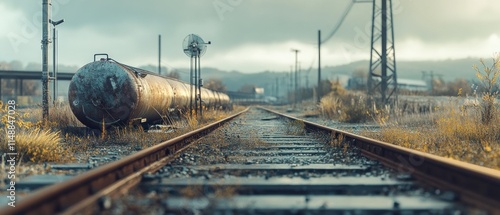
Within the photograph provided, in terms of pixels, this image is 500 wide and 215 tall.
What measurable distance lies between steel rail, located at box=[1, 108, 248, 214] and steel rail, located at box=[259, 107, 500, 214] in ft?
9.48

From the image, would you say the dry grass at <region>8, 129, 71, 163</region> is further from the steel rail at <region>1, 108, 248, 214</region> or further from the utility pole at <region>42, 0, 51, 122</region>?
the utility pole at <region>42, 0, 51, 122</region>

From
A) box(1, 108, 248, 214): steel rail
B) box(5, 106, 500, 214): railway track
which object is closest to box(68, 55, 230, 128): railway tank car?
box(5, 106, 500, 214): railway track

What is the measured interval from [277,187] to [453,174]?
167 centimetres

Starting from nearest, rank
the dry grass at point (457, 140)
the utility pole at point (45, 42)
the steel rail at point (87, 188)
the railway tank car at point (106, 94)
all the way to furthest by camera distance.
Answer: the steel rail at point (87, 188)
the dry grass at point (457, 140)
the railway tank car at point (106, 94)
the utility pole at point (45, 42)

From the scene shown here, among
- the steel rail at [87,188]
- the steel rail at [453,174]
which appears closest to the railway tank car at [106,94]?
the steel rail at [87,188]

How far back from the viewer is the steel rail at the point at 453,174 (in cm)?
346

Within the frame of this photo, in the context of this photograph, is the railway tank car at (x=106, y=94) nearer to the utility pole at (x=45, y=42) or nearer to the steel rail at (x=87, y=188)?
the utility pole at (x=45, y=42)

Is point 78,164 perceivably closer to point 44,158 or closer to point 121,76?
point 44,158

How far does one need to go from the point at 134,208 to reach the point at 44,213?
598mm

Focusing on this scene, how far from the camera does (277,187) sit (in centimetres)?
408

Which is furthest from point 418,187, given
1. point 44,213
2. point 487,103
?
point 487,103

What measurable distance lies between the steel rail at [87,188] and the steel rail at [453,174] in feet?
9.48

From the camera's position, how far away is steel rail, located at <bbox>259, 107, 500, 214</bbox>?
11.4 feet

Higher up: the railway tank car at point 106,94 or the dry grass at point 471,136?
the railway tank car at point 106,94
